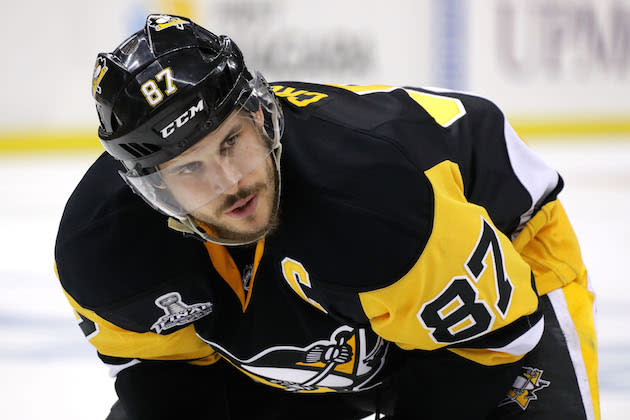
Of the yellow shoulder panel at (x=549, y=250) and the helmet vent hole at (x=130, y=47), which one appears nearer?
the helmet vent hole at (x=130, y=47)

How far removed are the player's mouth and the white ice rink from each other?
99 cm

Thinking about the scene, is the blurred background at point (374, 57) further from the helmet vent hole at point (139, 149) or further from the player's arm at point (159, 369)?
the helmet vent hole at point (139, 149)

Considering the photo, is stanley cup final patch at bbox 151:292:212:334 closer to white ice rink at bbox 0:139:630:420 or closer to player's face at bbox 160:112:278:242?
player's face at bbox 160:112:278:242

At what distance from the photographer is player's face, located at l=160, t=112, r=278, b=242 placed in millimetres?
1398

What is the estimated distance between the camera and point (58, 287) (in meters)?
3.24

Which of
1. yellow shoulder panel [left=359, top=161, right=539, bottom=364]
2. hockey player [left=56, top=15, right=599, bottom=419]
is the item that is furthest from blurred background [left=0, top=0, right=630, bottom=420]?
yellow shoulder panel [left=359, top=161, right=539, bottom=364]

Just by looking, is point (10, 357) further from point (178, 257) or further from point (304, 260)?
point (304, 260)

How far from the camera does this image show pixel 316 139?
55.3 inches

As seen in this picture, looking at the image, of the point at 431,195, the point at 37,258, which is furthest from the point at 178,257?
the point at 37,258

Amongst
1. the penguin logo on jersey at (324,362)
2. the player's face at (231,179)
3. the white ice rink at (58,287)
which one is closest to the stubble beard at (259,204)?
the player's face at (231,179)

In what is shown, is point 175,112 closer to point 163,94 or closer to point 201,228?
point 163,94

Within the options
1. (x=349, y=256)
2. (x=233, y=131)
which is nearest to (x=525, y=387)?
(x=349, y=256)

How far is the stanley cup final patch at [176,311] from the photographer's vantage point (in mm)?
1527

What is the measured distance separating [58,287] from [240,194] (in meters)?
2.05
